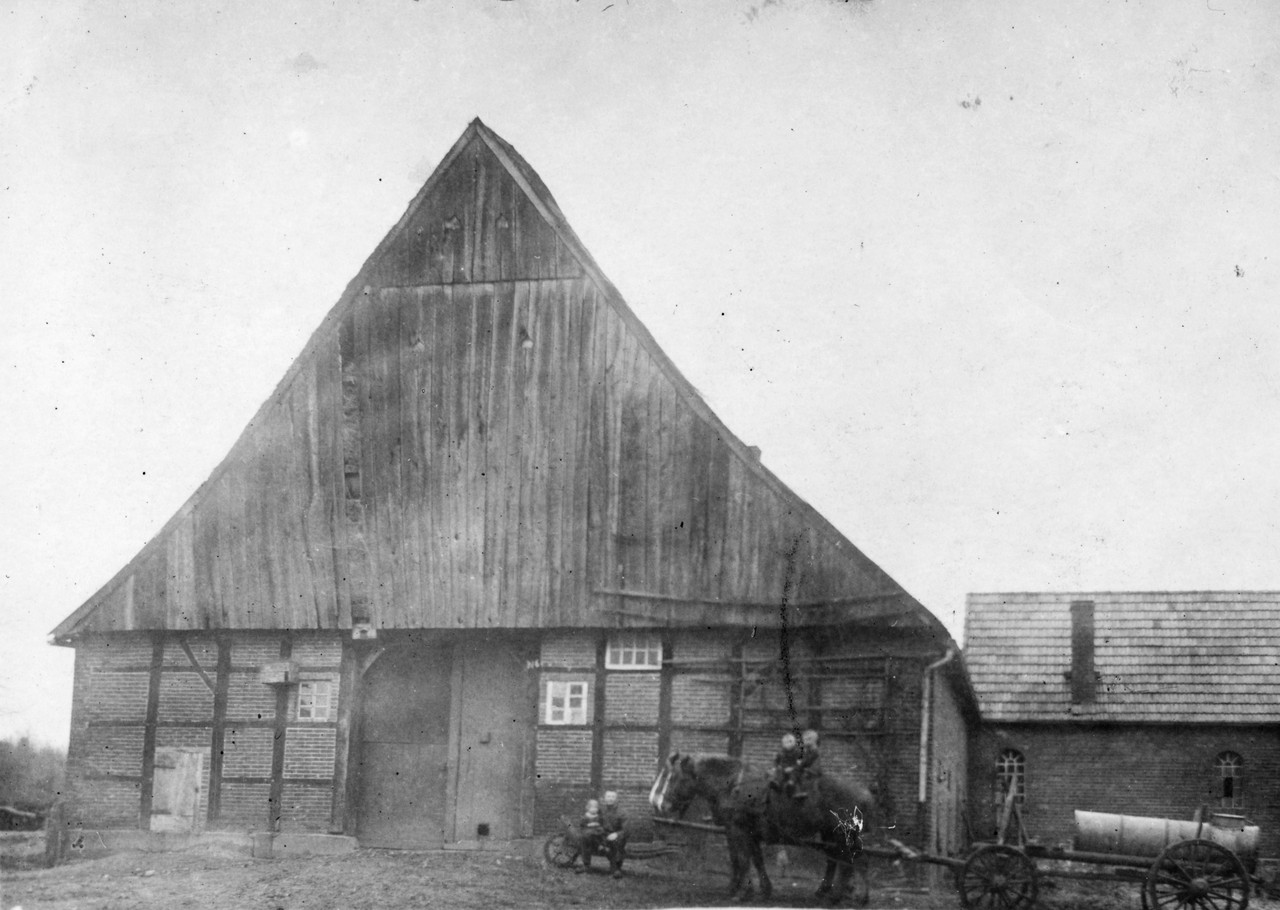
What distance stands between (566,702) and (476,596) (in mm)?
1882

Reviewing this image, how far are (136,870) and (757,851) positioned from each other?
7.66 m

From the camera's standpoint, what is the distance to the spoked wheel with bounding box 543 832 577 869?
53.0 ft

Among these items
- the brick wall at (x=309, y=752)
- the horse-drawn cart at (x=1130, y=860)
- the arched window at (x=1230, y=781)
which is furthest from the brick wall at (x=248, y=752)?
the arched window at (x=1230, y=781)

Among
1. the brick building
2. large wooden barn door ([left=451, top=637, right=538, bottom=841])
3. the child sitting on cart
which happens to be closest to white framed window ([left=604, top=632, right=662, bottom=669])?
large wooden barn door ([left=451, top=637, right=538, bottom=841])

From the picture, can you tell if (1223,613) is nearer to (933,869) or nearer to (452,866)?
(933,869)

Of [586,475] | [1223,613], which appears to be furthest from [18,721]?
[1223,613]

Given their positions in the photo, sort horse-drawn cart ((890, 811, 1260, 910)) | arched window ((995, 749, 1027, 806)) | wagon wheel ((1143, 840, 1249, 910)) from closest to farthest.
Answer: wagon wheel ((1143, 840, 1249, 910)), horse-drawn cart ((890, 811, 1260, 910)), arched window ((995, 749, 1027, 806))

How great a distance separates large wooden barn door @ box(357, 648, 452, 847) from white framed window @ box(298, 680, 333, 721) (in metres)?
0.51

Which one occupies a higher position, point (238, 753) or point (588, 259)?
point (588, 259)

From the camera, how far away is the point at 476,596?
18.2 m

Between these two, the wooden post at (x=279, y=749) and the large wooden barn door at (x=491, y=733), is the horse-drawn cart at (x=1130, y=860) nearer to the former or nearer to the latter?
the large wooden barn door at (x=491, y=733)

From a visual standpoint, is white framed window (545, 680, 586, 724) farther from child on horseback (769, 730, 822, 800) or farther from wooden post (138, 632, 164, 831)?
wooden post (138, 632, 164, 831)

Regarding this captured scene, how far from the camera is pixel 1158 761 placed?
2694cm

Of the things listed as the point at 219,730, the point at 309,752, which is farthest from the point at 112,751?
the point at 309,752
